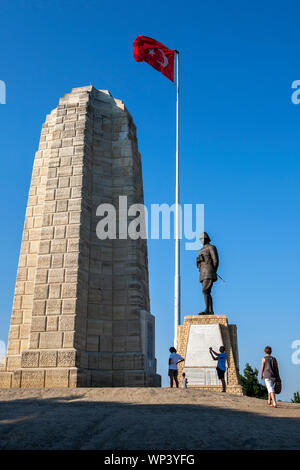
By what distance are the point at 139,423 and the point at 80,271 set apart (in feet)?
20.7

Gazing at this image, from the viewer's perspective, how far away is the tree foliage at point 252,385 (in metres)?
29.8

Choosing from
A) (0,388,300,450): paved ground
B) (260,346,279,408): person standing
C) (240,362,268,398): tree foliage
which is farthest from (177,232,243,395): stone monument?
(240,362,268,398): tree foliage

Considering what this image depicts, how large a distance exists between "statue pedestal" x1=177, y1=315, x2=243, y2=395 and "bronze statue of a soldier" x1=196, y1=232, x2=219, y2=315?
1.88 ft

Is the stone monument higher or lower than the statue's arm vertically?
lower

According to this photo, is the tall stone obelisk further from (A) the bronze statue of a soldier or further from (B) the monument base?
(A) the bronze statue of a soldier

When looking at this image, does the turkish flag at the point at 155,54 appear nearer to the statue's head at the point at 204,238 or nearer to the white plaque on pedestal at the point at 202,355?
the statue's head at the point at 204,238

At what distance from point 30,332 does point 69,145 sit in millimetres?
5636

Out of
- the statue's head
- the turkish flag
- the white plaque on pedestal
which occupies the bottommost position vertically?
the white plaque on pedestal

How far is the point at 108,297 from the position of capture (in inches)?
504

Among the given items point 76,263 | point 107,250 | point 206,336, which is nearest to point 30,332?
point 76,263

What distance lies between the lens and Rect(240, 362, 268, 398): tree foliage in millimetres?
29812

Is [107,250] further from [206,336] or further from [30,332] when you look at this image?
[206,336]

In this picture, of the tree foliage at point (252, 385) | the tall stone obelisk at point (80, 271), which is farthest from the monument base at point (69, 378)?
the tree foliage at point (252, 385)

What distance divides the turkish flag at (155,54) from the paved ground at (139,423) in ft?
53.3
